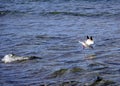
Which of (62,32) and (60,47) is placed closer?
(60,47)

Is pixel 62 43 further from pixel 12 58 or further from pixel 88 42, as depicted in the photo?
pixel 12 58

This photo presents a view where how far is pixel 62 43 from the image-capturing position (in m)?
13.8

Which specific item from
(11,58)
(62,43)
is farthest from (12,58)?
(62,43)

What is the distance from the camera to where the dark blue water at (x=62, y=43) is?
31.7 ft

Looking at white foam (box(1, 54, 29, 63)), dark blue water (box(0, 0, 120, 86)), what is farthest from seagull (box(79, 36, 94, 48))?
white foam (box(1, 54, 29, 63))

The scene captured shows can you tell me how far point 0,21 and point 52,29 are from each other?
4.66m

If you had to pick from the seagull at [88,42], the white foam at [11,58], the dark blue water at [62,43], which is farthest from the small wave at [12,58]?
the seagull at [88,42]

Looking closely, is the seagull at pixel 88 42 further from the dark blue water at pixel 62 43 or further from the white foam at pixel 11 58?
the white foam at pixel 11 58

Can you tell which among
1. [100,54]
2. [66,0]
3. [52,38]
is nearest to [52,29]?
[52,38]

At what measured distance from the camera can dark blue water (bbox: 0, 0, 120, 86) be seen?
31.7ft

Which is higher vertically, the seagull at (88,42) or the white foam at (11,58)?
the seagull at (88,42)

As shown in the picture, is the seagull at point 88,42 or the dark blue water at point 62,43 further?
the seagull at point 88,42

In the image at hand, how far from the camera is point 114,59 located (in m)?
10.9

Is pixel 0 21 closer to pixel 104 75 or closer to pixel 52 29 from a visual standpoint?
pixel 52 29
